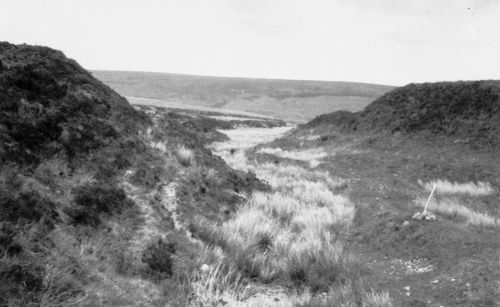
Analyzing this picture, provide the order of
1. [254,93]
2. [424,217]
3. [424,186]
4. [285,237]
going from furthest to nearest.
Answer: [254,93], [424,186], [424,217], [285,237]

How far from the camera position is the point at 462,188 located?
44.2ft

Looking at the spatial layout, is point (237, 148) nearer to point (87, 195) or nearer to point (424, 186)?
point (424, 186)

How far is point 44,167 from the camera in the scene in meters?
5.73

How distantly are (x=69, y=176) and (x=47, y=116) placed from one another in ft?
4.32

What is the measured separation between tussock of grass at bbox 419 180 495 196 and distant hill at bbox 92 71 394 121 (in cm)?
8072

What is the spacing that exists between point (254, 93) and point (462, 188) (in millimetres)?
106516

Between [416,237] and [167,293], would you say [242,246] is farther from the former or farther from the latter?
[416,237]

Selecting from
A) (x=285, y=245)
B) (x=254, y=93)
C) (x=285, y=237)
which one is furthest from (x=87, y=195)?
(x=254, y=93)

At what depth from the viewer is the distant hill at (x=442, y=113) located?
20.9 metres

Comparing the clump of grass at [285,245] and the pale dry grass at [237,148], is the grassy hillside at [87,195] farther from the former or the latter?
the pale dry grass at [237,148]

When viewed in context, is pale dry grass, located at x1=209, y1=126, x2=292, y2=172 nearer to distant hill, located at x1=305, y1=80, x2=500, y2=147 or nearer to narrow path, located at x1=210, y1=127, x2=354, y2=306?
narrow path, located at x1=210, y1=127, x2=354, y2=306

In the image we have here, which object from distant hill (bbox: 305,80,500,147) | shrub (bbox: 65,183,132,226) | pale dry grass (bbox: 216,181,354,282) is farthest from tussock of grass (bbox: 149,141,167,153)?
distant hill (bbox: 305,80,500,147)

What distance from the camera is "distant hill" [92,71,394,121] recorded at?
343ft

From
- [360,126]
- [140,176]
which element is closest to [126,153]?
[140,176]
